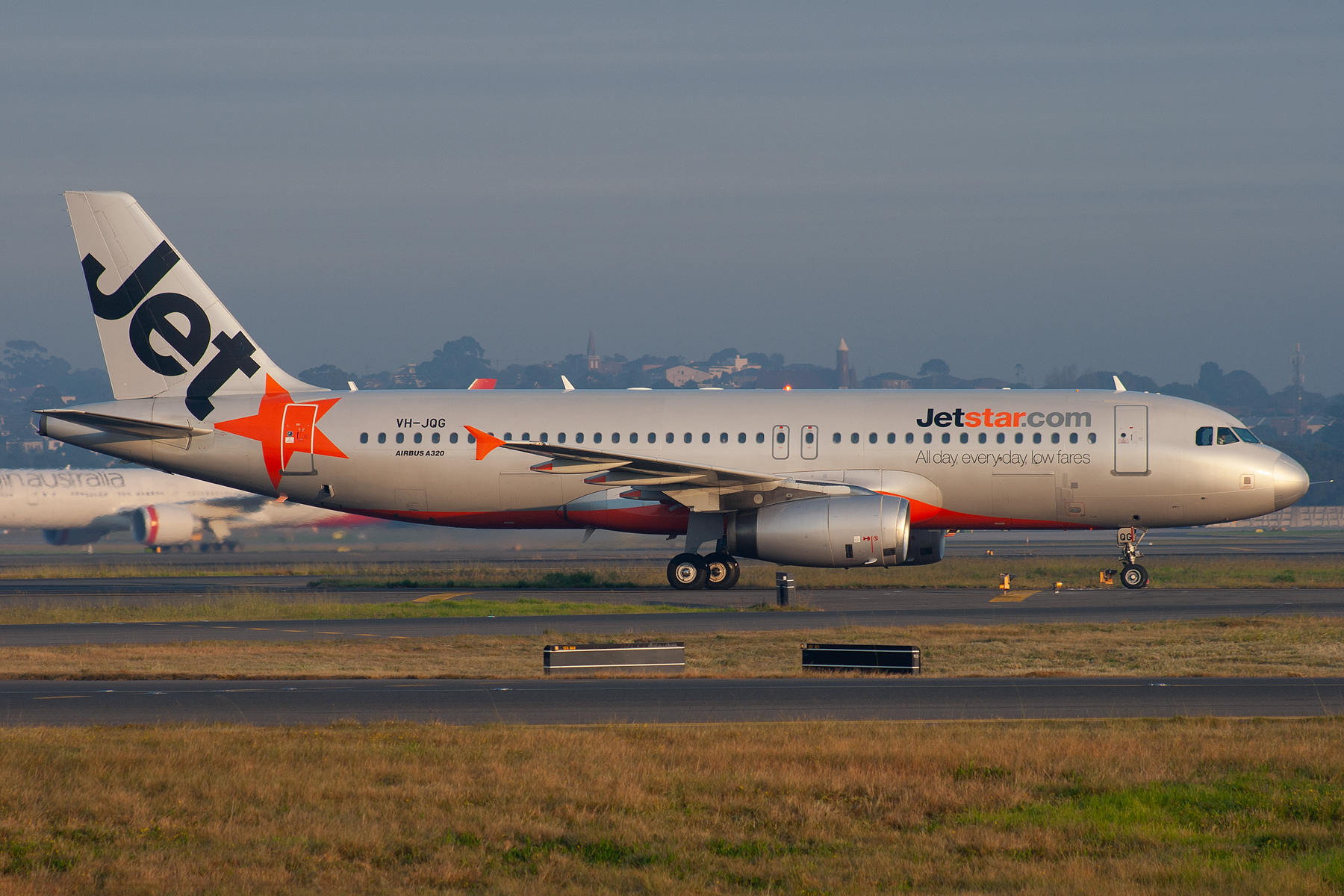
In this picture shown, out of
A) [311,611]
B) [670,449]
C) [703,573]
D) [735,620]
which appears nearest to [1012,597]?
[703,573]

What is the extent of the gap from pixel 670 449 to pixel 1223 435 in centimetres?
1354

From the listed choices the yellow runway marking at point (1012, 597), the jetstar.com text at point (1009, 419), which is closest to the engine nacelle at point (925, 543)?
the yellow runway marking at point (1012, 597)

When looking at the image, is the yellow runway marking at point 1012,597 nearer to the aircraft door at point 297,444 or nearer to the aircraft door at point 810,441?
the aircraft door at point 810,441

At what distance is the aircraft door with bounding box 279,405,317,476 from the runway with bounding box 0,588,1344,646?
715 centimetres

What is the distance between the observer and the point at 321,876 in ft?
27.4

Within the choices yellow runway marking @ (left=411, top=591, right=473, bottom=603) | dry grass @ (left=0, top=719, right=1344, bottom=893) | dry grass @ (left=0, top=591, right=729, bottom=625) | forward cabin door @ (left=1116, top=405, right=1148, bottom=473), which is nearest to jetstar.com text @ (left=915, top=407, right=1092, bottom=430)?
→ forward cabin door @ (left=1116, top=405, right=1148, bottom=473)

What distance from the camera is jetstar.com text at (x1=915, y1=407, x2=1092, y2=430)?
3191 centimetres

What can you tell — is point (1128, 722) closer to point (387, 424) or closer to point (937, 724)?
point (937, 724)

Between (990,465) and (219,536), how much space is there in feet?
160

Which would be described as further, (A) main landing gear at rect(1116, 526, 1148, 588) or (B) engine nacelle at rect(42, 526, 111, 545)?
(B) engine nacelle at rect(42, 526, 111, 545)

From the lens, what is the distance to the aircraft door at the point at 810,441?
106 ft

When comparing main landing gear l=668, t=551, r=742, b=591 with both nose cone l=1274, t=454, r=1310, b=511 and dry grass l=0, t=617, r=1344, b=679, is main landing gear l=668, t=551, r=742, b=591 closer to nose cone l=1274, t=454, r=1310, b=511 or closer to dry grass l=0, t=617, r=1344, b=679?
dry grass l=0, t=617, r=1344, b=679

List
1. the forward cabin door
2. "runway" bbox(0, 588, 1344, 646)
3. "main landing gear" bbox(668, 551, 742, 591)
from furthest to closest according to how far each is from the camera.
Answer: "main landing gear" bbox(668, 551, 742, 591), the forward cabin door, "runway" bbox(0, 588, 1344, 646)

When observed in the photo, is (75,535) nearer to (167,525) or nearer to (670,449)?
(167,525)
